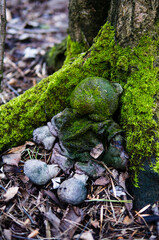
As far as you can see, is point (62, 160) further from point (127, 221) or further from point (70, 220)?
point (127, 221)

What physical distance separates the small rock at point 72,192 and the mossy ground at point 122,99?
0.66 metres

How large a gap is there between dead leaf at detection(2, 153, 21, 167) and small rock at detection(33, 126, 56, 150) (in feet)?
1.01

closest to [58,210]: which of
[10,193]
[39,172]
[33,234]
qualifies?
[33,234]

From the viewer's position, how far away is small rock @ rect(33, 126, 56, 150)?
2727 mm

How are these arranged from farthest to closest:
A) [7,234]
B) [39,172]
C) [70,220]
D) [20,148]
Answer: [20,148], [39,172], [70,220], [7,234]

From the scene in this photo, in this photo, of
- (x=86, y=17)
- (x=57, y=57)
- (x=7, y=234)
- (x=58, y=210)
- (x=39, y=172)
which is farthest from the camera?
(x=57, y=57)

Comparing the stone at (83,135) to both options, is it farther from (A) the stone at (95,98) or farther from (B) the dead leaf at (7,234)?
(B) the dead leaf at (7,234)

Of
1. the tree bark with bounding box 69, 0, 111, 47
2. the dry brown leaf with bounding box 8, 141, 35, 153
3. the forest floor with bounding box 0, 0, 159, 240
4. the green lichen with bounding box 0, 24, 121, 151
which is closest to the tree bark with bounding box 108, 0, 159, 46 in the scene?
the green lichen with bounding box 0, 24, 121, 151

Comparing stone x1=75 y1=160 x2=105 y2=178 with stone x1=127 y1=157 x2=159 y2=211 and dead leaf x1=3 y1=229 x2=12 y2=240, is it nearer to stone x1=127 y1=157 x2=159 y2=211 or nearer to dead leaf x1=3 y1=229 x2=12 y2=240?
stone x1=127 y1=157 x2=159 y2=211

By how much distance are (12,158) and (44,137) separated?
19.8 inches

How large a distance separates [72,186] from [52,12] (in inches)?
345

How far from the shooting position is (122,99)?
2729 mm

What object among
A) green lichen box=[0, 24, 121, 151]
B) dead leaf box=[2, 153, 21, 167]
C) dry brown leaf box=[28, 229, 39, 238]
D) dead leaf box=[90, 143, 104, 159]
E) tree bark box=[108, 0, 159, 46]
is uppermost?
tree bark box=[108, 0, 159, 46]

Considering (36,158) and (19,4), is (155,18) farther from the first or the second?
(19,4)
